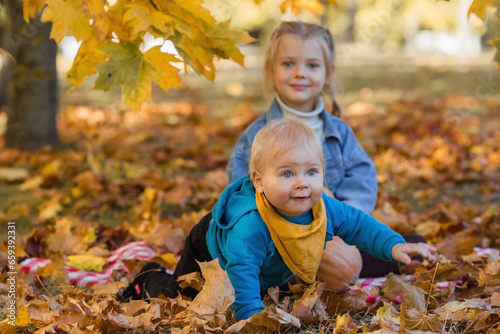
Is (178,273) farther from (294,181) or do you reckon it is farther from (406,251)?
(406,251)

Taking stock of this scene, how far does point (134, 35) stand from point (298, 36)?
1.19 m

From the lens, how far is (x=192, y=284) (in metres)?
2.34

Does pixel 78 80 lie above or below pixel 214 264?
above

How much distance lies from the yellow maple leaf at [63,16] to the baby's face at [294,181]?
0.97m

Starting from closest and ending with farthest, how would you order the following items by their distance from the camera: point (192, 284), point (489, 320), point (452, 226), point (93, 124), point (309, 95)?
point (489, 320), point (192, 284), point (309, 95), point (452, 226), point (93, 124)

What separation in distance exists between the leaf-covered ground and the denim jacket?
428 millimetres

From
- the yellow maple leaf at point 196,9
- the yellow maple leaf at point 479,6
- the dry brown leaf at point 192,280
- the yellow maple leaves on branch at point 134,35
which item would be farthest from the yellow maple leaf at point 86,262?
the yellow maple leaf at point 479,6

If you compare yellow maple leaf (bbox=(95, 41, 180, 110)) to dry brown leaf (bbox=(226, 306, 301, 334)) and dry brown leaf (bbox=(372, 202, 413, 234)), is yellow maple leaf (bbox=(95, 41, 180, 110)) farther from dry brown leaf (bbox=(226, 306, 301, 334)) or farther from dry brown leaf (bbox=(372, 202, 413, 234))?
dry brown leaf (bbox=(372, 202, 413, 234))

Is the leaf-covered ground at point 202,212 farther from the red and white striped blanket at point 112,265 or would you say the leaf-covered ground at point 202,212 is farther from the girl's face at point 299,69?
the girl's face at point 299,69

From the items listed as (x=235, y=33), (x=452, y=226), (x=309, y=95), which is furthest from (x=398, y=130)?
(x=235, y=33)

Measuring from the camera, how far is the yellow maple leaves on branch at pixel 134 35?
7.16ft

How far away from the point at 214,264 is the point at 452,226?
1.84 meters

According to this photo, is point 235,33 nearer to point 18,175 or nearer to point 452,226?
point 452,226

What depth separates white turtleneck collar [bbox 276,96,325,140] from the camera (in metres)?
3.08
